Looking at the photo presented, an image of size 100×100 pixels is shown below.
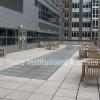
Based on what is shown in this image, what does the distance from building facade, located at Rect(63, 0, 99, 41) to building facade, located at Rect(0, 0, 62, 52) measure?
27.3 metres

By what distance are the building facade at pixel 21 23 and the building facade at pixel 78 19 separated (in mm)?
27316

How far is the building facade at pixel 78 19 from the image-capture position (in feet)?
205

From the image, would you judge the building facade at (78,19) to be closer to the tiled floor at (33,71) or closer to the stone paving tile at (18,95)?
the tiled floor at (33,71)

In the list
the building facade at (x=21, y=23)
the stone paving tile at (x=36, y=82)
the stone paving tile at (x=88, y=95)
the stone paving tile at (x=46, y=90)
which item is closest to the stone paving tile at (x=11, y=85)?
the stone paving tile at (x=36, y=82)

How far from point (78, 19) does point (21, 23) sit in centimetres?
4101

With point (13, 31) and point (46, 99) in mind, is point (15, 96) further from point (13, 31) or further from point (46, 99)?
point (13, 31)

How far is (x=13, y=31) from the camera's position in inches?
888

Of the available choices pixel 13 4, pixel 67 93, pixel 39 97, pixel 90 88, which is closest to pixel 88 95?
pixel 67 93

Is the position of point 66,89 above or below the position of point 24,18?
below

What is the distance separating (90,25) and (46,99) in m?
57.7

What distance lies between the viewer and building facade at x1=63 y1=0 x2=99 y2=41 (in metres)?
62.4

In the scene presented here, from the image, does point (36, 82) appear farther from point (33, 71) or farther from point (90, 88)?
point (33, 71)

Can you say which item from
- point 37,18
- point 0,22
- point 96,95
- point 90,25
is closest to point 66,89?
point 96,95

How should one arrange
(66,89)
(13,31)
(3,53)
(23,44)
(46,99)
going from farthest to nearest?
(23,44)
(13,31)
(3,53)
(66,89)
(46,99)
